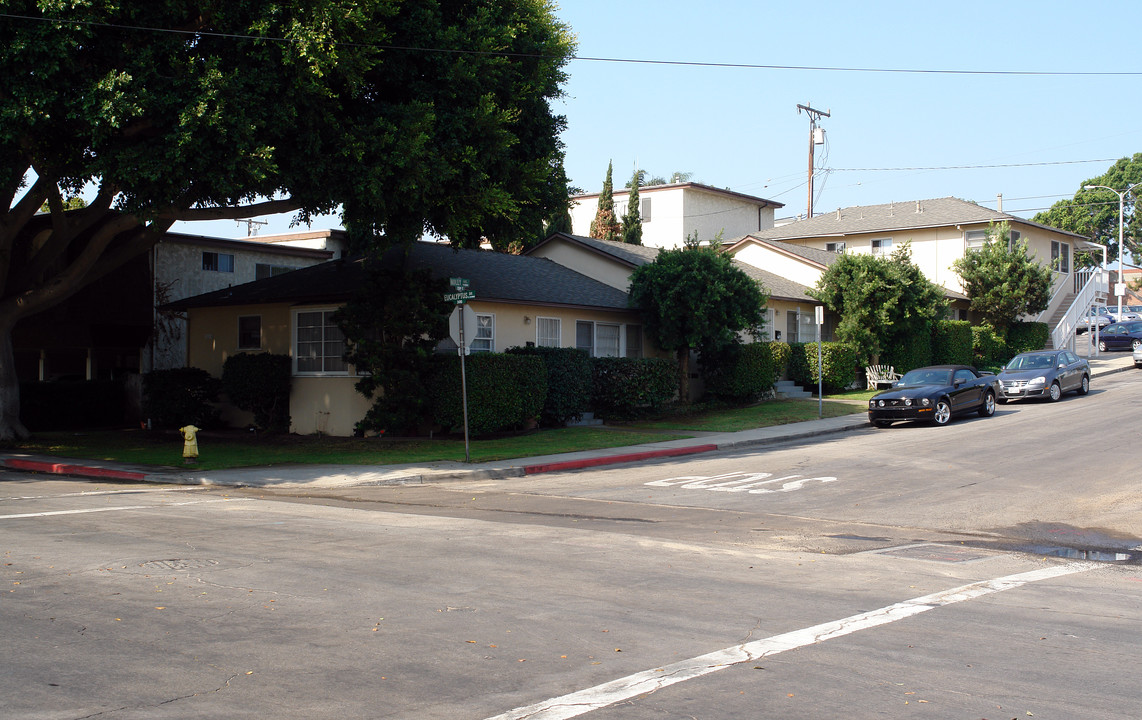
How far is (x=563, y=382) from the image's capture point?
24766 millimetres

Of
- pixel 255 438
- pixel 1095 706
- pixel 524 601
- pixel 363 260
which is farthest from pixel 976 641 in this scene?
pixel 363 260

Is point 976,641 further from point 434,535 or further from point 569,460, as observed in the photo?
point 569,460

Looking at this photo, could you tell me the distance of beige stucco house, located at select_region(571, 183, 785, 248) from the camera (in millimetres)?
Result: 53656

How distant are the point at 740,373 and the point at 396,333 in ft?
40.5

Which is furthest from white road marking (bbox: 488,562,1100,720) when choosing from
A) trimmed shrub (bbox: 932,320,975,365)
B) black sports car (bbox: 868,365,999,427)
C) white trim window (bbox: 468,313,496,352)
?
trimmed shrub (bbox: 932,320,975,365)

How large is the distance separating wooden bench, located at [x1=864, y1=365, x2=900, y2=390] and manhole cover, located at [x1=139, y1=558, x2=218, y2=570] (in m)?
28.5

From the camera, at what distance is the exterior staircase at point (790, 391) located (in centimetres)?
3244

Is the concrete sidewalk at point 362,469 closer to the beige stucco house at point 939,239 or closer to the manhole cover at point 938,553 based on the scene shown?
the manhole cover at point 938,553

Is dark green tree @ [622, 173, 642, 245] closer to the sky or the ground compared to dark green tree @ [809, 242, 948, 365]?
closer to the sky

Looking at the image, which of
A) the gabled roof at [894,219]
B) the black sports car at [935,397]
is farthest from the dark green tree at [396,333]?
the gabled roof at [894,219]

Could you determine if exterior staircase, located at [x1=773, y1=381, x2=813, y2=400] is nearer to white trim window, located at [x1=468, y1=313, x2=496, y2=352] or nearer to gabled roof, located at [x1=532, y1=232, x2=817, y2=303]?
gabled roof, located at [x1=532, y1=232, x2=817, y2=303]

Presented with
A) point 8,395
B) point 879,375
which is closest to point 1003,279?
point 879,375

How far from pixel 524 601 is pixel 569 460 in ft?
37.9

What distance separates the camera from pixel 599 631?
664 centimetres
